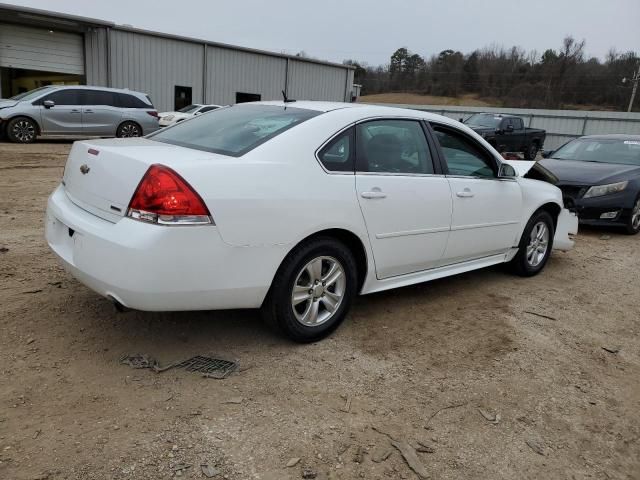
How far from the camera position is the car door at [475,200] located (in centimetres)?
423

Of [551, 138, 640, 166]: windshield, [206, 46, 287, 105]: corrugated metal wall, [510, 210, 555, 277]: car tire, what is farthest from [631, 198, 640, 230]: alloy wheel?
[206, 46, 287, 105]: corrugated metal wall

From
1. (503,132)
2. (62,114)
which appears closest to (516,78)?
(503,132)

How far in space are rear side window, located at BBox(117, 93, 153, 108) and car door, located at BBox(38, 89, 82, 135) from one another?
3.85ft

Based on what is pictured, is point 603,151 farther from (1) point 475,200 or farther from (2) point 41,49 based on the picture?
(2) point 41,49

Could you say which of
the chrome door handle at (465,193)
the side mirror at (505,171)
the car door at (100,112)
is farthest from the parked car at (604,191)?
the car door at (100,112)

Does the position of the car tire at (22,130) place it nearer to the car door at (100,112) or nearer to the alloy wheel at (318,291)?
the car door at (100,112)

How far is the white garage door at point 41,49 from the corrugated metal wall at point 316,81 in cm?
1103

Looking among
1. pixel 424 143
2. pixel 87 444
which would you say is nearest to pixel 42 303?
pixel 87 444

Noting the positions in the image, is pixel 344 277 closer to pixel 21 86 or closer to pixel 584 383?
pixel 584 383

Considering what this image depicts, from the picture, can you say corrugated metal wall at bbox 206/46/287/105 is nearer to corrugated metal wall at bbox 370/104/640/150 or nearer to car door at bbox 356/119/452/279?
corrugated metal wall at bbox 370/104/640/150

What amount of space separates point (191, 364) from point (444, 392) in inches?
58.6

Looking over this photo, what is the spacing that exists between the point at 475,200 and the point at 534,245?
138 centimetres

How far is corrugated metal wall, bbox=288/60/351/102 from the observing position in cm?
2961

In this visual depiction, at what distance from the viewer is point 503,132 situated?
19203 millimetres
